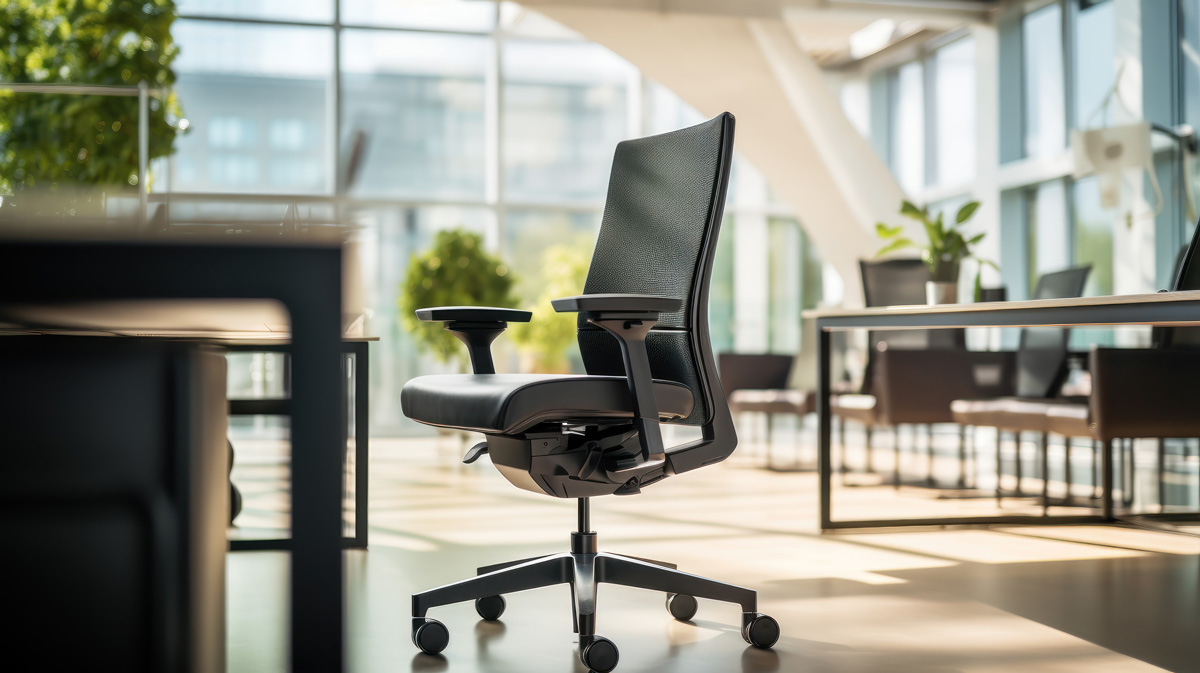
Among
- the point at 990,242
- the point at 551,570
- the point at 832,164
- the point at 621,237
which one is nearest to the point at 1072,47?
the point at 990,242

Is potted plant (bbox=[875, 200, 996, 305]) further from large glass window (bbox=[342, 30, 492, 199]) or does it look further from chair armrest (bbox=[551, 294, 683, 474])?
large glass window (bbox=[342, 30, 492, 199])

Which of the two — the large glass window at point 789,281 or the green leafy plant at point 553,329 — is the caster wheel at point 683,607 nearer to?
the green leafy plant at point 553,329

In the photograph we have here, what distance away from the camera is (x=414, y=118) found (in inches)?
343

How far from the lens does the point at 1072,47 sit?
7.19 meters

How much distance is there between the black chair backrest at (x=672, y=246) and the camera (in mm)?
2000

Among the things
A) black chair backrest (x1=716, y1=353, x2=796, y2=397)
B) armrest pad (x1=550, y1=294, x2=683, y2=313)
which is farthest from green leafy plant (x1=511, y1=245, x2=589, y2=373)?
armrest pad (x1=550, y1=294, x2=683, y2=313)

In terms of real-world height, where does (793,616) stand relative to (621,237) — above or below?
below

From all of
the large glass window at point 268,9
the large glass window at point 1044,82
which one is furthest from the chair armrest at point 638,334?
the large glass window at point 268,9

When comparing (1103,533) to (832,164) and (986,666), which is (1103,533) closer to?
(986,666)

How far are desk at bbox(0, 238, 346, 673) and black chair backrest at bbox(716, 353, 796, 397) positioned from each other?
5.39 meters

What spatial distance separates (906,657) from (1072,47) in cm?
650

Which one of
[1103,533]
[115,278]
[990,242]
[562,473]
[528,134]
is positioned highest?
[528,134]

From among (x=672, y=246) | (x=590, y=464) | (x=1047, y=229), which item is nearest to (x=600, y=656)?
(x=590, y=464)

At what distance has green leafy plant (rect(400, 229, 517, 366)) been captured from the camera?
6562 millimetres
